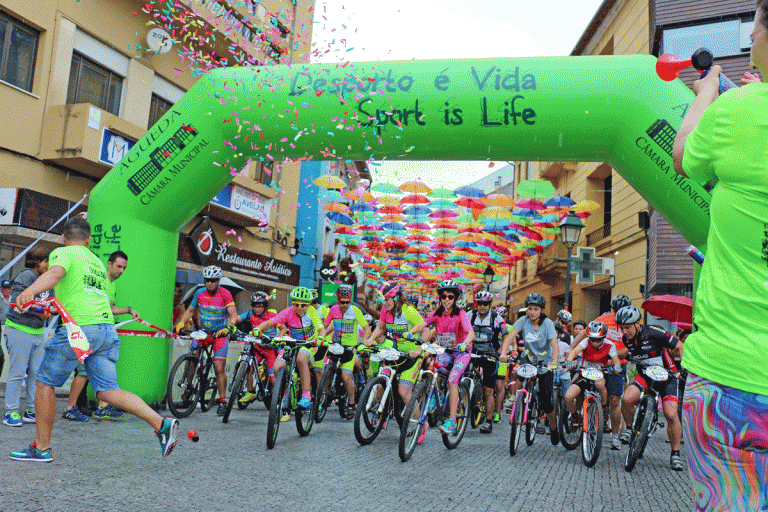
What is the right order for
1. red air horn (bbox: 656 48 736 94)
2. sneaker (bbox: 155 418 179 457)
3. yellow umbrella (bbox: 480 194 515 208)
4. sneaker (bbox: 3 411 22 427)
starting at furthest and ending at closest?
yellow umbrella (bbox: 480 194 515 208) < sneaker (bbox: 3 411 22 427) < sneaker (bbox: 155 418 179 457) < red air horn (bbox: 656 48 736 94)

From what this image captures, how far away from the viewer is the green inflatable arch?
733 centimetres

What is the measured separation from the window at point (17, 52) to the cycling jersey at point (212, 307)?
6.70 meters

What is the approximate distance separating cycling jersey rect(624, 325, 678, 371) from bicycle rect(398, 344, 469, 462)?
209 cm

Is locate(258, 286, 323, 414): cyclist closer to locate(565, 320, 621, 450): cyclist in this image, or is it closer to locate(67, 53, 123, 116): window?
locate(565, 320, 621, 450): cyclist

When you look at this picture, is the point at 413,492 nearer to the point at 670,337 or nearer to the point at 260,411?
the point at 670,337

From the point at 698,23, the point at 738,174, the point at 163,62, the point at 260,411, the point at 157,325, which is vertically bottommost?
the point at 260,411

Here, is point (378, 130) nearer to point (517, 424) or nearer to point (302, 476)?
point (517, 424)

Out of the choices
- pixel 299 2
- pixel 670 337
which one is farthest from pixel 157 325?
pixel 299 2

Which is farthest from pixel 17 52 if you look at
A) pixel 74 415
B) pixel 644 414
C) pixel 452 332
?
pixel 644 414

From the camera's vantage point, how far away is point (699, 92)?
6.73 feet

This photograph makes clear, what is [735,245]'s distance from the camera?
1751mm

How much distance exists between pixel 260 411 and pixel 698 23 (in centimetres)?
1427

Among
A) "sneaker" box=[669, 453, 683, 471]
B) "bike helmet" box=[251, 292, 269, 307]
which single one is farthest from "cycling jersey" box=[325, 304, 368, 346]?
"sneaker" box=[669, 453, 683, 471]

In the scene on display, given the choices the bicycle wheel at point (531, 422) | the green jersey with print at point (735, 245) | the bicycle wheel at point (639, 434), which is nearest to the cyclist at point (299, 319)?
the bicycle wheel at point (531, 422)
